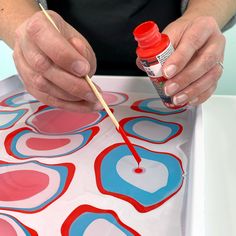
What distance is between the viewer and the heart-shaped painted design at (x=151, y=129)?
0.49 meters

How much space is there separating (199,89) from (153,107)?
11 cm

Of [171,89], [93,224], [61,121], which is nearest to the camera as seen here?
[93,224]

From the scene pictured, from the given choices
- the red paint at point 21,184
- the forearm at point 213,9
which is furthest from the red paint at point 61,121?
the forearm at point 213,9

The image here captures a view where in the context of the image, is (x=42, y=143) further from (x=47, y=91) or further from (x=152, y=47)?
(x=152, y=47)

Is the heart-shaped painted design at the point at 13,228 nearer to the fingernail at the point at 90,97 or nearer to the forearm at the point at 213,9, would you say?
the fingernail at the point at 90,97

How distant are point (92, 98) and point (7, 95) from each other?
26 centimetres

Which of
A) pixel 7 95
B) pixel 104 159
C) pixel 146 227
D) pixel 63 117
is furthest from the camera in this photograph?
pixel 7 95

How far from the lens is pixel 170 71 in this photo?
430mm

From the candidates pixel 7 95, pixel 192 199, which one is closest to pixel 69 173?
pixel 192 199

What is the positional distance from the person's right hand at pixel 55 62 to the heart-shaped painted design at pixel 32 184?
0.11 meters

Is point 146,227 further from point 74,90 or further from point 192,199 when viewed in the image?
point 74,90

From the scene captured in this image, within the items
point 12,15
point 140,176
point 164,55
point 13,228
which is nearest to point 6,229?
point 13,228

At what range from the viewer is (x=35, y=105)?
2.04ft

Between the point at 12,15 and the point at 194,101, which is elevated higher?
the point at 12,15
